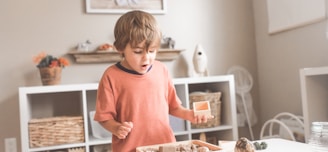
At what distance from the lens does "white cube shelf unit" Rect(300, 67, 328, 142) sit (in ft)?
5.38

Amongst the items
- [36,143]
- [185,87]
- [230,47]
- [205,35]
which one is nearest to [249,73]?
[230,47]

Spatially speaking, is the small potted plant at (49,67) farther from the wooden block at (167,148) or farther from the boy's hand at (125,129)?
the wooden block at (167,148)

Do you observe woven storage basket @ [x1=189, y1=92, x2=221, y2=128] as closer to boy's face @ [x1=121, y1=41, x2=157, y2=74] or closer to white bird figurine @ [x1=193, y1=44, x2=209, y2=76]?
white bird figurine @ [x1=193, y1=44, x2=209, y2=76]

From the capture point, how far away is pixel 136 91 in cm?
114

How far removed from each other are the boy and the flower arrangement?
3.33ft

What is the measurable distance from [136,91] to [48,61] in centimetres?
110

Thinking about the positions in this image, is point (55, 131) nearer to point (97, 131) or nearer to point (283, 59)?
point (97, 131)

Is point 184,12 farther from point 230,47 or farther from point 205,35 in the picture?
point 230,47

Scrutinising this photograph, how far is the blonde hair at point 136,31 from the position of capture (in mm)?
1068

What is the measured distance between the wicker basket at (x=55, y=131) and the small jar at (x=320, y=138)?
55.6 inches

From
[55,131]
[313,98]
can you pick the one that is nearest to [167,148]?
[313,98]

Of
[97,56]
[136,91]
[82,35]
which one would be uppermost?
[82,35]

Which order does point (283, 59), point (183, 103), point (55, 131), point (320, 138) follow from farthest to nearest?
point (283, 59), point (183, 103), point (55, 131), point (320, 138)

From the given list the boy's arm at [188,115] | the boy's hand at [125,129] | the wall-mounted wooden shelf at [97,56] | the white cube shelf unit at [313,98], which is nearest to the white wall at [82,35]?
the wall-mounted wooden shelf at [97,56]
